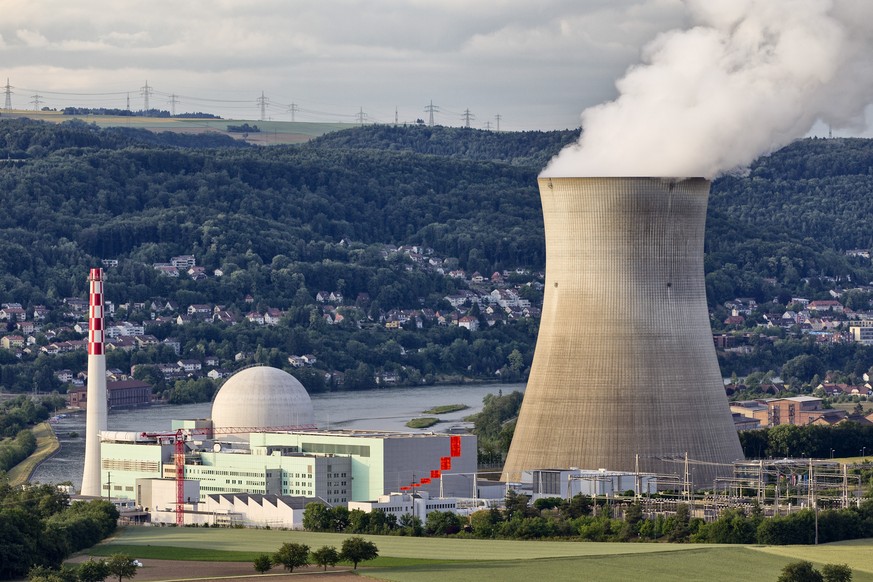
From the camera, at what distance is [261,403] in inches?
2133

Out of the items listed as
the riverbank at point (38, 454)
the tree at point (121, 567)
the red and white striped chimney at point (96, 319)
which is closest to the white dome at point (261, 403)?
the red and white striped chimney at point (96, 319)

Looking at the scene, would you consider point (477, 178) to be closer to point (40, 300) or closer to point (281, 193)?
point (281, 193)

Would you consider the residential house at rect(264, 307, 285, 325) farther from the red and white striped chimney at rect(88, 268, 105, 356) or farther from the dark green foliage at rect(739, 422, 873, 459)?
the dark green foliage at rect(739, 422, 873, 459)

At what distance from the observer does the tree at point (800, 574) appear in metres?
34.2

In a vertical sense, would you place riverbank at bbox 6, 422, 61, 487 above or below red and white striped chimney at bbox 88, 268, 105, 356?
below

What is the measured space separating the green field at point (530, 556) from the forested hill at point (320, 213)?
80.8 meters

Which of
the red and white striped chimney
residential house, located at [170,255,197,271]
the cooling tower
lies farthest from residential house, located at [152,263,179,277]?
the cooling tower

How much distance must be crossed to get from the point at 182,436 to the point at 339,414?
31357 millimetres

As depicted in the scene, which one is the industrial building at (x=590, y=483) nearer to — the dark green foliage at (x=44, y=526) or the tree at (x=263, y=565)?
the dark green foliage at (x=44, y=526)

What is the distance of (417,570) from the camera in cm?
3644

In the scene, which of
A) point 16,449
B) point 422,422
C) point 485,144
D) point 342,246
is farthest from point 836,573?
point 485,144

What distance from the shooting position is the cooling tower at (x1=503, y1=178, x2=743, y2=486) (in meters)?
43.5

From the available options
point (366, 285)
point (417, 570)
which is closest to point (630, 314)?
point (417, 570)

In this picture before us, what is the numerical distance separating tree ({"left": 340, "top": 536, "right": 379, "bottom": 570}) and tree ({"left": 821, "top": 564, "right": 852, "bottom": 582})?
7530 mm
